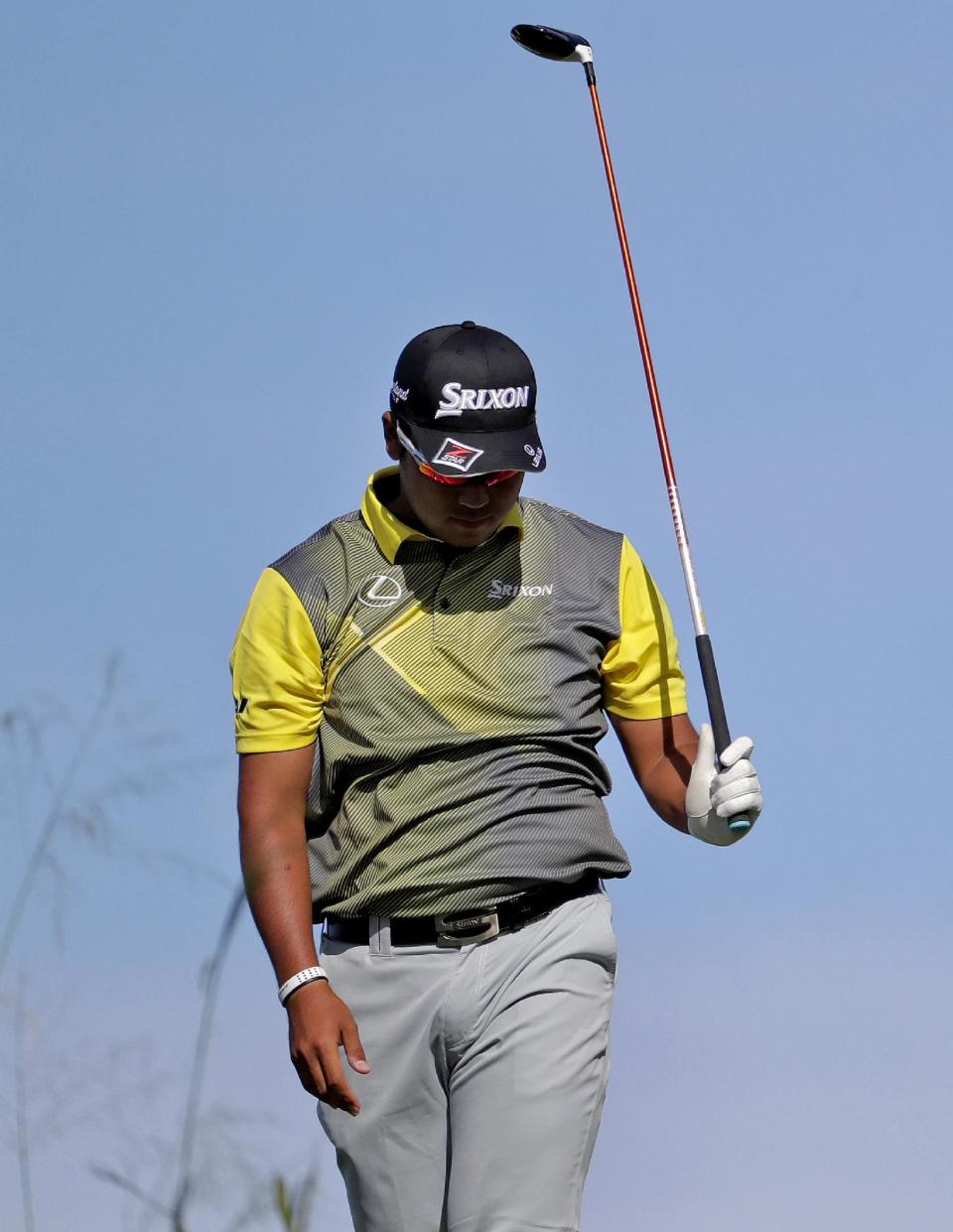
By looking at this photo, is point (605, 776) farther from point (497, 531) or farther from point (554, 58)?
point (554, 58)

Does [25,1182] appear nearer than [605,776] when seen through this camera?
No

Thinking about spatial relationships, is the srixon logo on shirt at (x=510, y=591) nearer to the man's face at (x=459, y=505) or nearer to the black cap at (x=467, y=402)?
the man's face at (x=459, y=505)

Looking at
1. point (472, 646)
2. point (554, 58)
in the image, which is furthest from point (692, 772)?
point (554, 58)

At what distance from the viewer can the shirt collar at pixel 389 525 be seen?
4773mm

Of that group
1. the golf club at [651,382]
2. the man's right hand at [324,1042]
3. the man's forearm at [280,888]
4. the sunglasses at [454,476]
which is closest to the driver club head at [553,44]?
the golf club at [651,382]

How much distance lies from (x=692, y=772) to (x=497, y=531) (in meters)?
0.69

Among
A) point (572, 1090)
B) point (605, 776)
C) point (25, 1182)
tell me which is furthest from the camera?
point (25, 1182)

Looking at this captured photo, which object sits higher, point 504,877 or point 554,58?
point 554,58

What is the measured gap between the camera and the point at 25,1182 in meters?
5.41

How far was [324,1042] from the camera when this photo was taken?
4410mm

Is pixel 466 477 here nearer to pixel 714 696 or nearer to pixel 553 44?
pixel 714 696

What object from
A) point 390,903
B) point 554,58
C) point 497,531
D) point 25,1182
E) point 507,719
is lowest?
point 25,1182

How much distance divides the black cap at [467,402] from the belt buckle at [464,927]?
93 centimetres

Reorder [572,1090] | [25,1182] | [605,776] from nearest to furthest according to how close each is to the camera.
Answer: [572,1090], [605,776], [25,1182]
